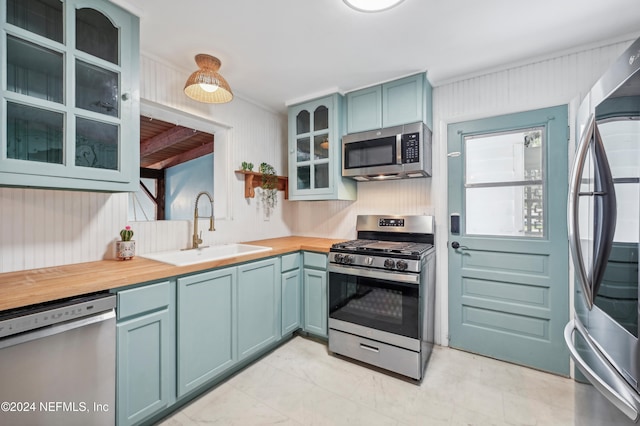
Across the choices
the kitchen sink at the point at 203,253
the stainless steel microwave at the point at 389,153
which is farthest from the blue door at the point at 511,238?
the kitchen sink at the point at 203,253

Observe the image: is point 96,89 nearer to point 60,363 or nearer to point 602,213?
point 60,363

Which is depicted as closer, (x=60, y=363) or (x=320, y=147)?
(x=60, y=363)

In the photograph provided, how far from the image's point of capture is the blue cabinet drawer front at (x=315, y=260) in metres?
2.53

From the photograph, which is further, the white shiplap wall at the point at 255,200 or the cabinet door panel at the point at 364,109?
the cabinet door panel at the point at 364,109

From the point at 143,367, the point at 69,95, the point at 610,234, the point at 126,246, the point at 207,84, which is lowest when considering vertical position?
the point at 143,367

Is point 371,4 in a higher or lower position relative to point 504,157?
higher

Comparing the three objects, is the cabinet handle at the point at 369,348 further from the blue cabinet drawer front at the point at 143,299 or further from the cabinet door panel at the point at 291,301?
the blue cabinet drawer front at the point at 143,299

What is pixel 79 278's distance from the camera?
1.40m

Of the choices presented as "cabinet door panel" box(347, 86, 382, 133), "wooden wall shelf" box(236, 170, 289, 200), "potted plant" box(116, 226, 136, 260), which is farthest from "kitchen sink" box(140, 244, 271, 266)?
"cabinet door panel" box(347, 86, 382, 133)

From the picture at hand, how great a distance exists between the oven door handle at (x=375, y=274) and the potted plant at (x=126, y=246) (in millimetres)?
1462

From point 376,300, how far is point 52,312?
1885mm

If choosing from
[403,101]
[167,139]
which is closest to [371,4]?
[403,101]

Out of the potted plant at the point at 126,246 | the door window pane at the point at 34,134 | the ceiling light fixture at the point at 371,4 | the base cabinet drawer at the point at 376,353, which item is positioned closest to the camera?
the door window pane at the point at 34,134

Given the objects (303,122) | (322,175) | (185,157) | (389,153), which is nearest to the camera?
(389,153)
